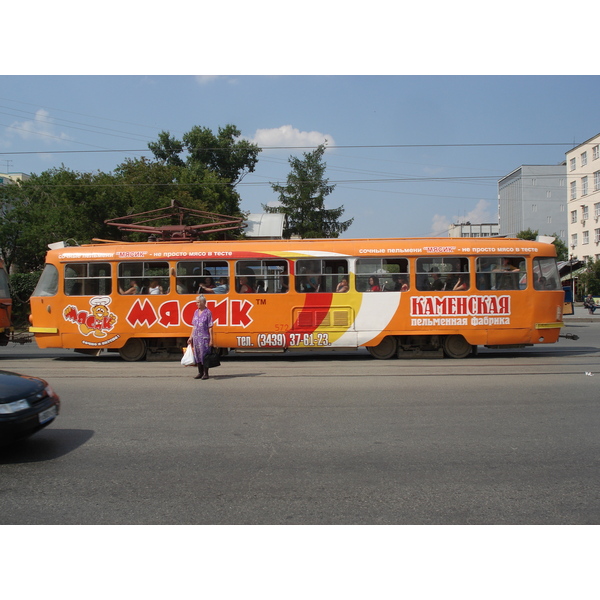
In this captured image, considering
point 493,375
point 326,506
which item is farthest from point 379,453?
point 493,375

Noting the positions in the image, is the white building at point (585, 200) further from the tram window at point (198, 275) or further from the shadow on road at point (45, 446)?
the shadow on road at point (45, 446)

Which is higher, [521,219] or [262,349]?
[521,219]

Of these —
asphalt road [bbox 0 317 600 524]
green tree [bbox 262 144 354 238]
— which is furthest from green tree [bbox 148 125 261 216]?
asphalt road [bbox 0 317 600 524]

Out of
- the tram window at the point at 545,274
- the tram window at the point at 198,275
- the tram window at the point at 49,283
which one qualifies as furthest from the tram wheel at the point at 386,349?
the tram window at the point at 49,283

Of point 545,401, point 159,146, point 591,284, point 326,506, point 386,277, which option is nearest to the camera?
point 326,506

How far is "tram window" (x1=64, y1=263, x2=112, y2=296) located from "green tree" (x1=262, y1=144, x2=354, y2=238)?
38.5 m

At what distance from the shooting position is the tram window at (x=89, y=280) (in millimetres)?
14383

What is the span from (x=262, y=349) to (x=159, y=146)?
44004 mm

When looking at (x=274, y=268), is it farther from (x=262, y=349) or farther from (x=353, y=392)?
(x=353, y=392)

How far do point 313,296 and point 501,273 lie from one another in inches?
183

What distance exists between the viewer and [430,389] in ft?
31.2

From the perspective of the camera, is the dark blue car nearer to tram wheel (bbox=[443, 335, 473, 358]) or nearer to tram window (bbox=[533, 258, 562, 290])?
tram wheel (bbox=[443, 335, 473, 358])

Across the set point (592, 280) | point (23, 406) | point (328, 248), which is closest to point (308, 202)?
point (592, 280)

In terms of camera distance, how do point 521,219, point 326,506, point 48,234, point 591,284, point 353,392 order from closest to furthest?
point 326,506, point 353,392, point 48,234, point 591,284, point 521,219
